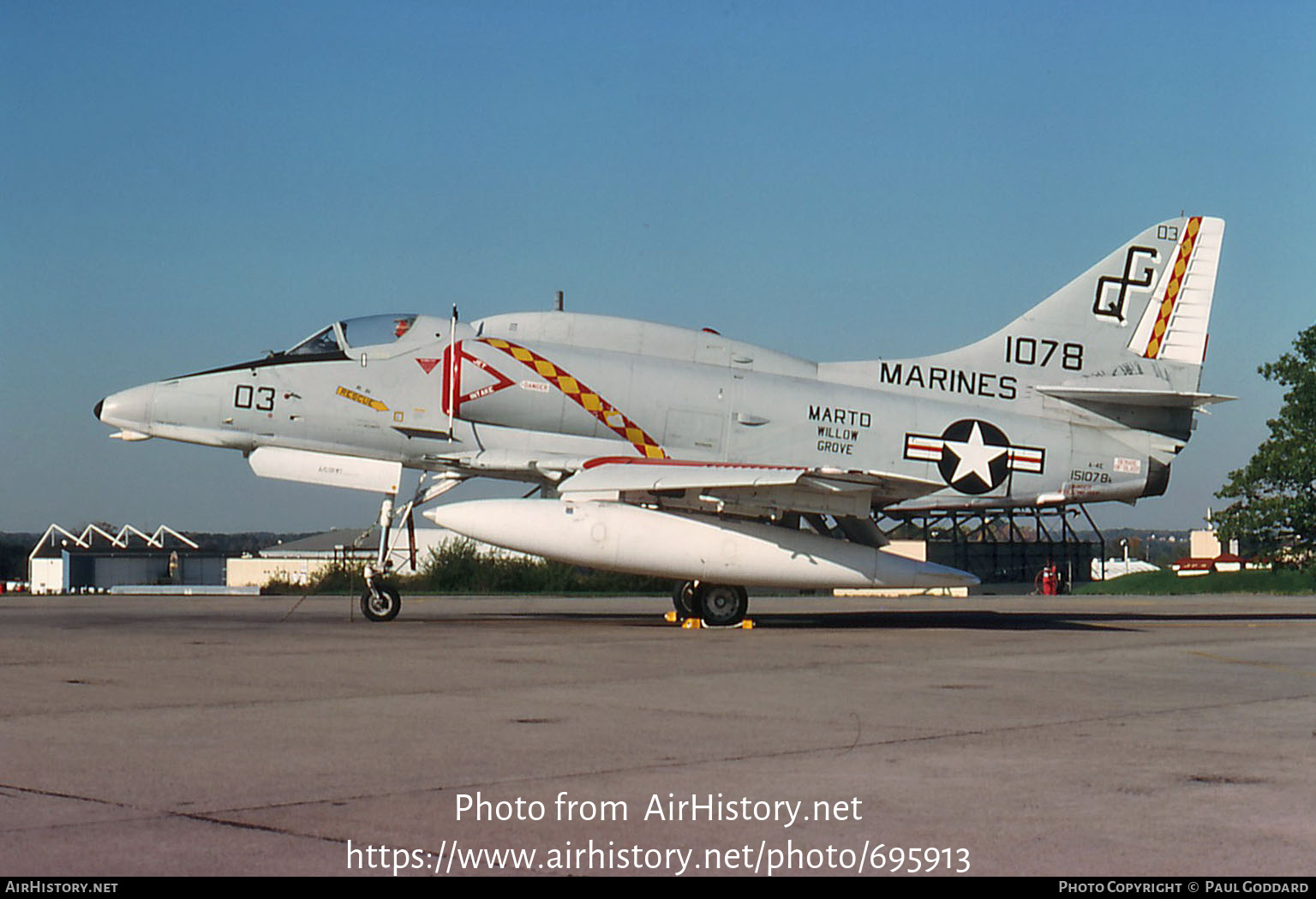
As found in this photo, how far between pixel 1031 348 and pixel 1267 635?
209 inches

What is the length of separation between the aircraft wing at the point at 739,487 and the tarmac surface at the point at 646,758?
106 inches

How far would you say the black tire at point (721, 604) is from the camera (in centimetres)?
1878

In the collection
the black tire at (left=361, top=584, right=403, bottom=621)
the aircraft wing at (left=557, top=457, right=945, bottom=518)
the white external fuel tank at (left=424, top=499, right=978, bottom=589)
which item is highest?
the aircraft wing at (left=557, top=457, right=945, bottom=518)

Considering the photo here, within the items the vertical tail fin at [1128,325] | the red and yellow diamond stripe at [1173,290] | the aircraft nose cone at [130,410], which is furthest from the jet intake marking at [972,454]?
the aircraft nose cone at [130,410]

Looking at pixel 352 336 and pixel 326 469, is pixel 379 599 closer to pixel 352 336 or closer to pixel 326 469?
pixel 326 469

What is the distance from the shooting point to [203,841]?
5.24 metres

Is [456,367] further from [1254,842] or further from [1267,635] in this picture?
[1254,842]

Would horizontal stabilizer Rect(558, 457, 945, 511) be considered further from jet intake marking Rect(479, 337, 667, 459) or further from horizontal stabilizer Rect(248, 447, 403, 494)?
horizontal stabilizer Rect(248, 447, 403, 494)

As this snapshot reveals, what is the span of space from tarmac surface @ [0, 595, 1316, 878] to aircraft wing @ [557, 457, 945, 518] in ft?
8.82

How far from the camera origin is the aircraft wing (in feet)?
57.0

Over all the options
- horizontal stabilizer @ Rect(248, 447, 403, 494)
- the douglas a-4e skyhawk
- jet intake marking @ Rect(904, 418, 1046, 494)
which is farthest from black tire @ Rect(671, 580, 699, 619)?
horizontal stabilizer @ Rect(248, 447, 403, 494)

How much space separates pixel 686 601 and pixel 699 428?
2.43 m

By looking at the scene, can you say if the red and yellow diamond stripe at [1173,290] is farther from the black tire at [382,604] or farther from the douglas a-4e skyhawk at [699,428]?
the black tire at [382,604]
